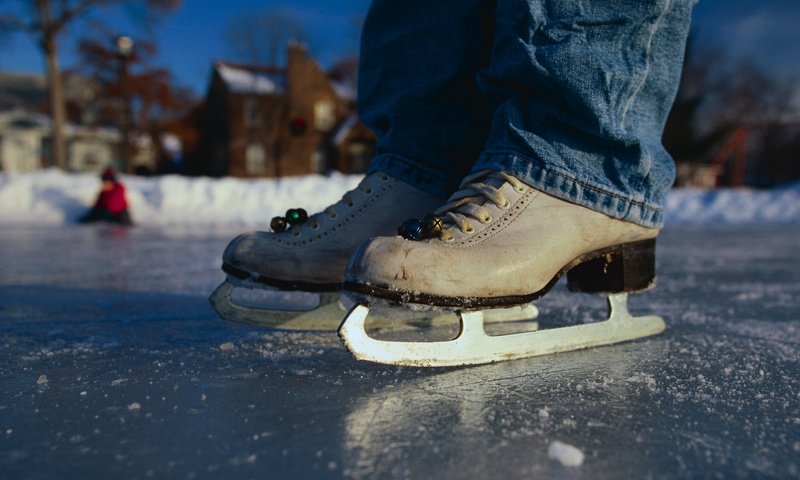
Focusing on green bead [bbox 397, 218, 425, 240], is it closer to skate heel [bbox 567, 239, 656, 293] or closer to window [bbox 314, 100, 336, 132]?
skate heel [bbox 567, 239, 656, 293]

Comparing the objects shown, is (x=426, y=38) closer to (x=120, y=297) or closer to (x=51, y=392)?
(x=51, y=392)

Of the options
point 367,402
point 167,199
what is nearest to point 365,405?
point 367,402

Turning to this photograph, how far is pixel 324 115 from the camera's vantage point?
22500 millimetres

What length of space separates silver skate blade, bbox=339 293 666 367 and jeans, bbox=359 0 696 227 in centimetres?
19

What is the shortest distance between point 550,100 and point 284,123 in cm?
2137

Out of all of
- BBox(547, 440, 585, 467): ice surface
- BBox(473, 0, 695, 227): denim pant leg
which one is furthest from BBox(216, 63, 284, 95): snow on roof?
BBox(547, 440, 585, 467): ice surface

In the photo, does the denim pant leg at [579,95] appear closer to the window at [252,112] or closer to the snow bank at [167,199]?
the snow bank at [167,199]

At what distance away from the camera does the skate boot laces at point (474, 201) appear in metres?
0.83

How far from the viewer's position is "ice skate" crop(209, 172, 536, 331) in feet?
3.25

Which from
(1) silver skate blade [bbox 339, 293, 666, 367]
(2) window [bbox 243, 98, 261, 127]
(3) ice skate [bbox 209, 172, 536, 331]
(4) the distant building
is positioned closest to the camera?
(1) silver skate blade [bbox 339, 293, 666, 367]

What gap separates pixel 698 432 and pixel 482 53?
75cm

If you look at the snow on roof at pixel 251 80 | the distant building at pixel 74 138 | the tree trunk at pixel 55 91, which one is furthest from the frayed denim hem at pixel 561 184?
the distant building at pixel 74 138

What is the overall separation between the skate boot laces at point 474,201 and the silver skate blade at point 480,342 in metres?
0.13

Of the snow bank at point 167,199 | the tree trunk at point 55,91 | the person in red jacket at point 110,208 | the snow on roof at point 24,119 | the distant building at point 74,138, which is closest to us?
the person in red jacket at point 110,208
